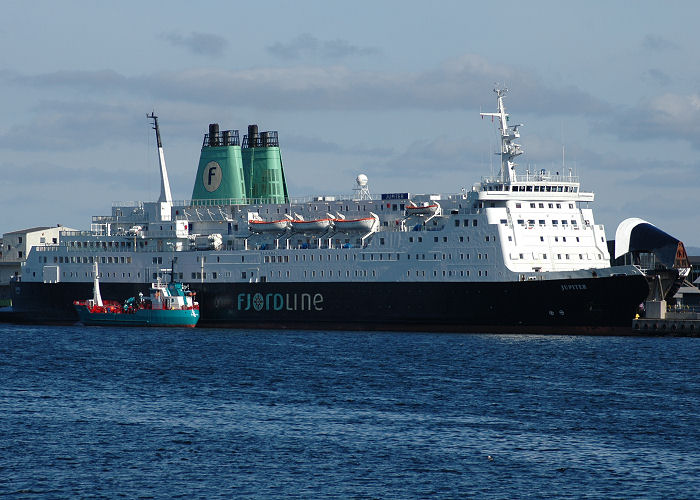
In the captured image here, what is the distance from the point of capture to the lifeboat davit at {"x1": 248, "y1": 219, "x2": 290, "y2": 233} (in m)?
67.0

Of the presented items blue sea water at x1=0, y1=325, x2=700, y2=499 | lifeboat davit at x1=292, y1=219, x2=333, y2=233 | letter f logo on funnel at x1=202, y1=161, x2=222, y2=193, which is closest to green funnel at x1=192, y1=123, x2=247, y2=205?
letter f logo on funnel at x1=202, y1=161, x2=222, y2=193

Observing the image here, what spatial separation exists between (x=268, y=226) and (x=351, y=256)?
6574 mm

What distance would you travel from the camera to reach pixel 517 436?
30.6 metres

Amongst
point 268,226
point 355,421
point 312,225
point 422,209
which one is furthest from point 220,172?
point 355,421

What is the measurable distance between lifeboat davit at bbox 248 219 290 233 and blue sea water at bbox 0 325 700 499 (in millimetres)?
13845

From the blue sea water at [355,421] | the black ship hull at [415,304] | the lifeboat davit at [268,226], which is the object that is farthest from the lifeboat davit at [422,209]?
the blue sea water at [355,421]

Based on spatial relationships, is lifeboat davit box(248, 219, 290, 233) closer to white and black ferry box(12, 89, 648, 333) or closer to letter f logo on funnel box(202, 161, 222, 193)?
white and black ferry box(12, 89, 648, 333)

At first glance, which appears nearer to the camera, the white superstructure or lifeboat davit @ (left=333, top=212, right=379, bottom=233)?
the white superstructure

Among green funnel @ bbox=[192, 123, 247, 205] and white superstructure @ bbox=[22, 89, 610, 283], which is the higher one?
green funnel @ bbox=[192, 123, 247, 205]

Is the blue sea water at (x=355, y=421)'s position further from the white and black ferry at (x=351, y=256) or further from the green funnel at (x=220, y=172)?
the green funnel at (x=220, y=172)

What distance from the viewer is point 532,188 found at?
61.5m

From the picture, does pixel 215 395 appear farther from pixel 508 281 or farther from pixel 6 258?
pixel 6 258

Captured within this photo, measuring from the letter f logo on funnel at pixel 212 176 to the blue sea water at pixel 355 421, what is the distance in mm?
20336

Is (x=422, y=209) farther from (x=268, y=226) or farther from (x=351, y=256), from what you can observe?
(x=268, y=226)
